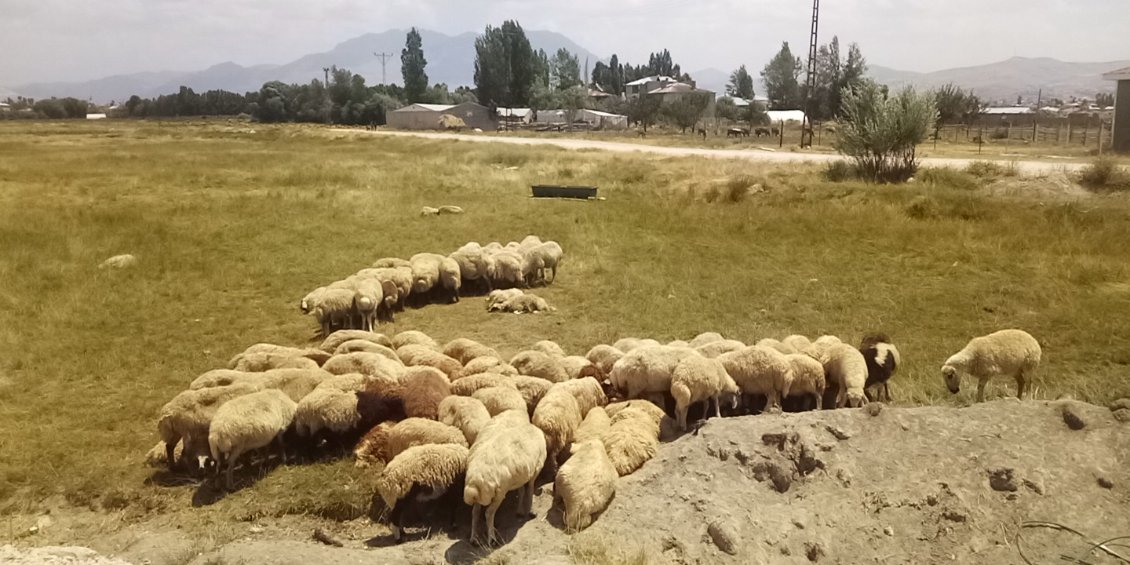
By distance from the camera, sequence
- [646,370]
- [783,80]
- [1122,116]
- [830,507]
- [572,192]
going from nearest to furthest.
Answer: [830,507] → [646,370] → [572,192] → [1122,116] → [783,80]

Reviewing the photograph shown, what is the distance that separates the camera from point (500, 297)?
15.2m

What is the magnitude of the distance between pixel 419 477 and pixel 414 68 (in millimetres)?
141809

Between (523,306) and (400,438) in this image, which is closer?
(400,438)

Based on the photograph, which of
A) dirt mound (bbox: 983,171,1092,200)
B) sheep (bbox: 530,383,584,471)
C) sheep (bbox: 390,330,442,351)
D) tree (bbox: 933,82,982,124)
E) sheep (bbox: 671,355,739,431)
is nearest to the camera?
sheep (bbox: 530,383,584,471)

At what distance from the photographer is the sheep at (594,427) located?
316 inches

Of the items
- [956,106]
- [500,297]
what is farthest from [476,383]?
[956,106]

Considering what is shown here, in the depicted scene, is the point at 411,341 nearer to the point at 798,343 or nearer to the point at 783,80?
the point at 798,343

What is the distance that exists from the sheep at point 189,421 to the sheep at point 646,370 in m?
4.31

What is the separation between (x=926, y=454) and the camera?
766 centimetres

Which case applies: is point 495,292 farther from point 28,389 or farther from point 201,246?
point 201,246

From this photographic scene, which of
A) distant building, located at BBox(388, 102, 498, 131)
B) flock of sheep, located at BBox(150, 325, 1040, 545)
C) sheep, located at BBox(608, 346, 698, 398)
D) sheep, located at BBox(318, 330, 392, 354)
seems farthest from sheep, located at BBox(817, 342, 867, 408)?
distant building, located at BBox(388, 102, 498, 131)

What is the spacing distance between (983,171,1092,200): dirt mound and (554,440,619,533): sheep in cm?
2331

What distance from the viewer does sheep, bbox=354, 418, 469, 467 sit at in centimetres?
771

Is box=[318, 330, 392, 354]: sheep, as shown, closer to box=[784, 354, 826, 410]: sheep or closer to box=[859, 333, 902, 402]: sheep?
box=[784, 354, 826, 410]: sheep
